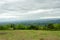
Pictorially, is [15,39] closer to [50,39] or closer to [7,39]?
[7,39]

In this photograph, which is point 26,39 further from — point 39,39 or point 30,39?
point 39,39

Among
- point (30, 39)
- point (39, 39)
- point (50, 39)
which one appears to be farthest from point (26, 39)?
point (50, 39)

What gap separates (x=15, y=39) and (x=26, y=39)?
2.62 ft

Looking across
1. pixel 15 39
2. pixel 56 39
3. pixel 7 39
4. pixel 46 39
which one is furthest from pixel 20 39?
pixel 56 39

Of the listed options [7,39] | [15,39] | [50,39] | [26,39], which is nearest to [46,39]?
[50,39]

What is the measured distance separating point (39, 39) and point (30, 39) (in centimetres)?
66

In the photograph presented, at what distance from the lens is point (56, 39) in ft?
28.6

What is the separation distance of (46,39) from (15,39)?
87.9 inches

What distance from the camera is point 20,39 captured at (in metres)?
8.73

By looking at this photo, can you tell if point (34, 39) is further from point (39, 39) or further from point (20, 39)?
point (20, 39)

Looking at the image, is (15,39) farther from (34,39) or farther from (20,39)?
(34,39)

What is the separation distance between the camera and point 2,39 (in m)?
8.99

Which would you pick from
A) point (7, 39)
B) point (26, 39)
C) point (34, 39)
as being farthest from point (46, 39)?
point (7, 39)

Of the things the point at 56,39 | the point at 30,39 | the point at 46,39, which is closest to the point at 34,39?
the point at 30,39
